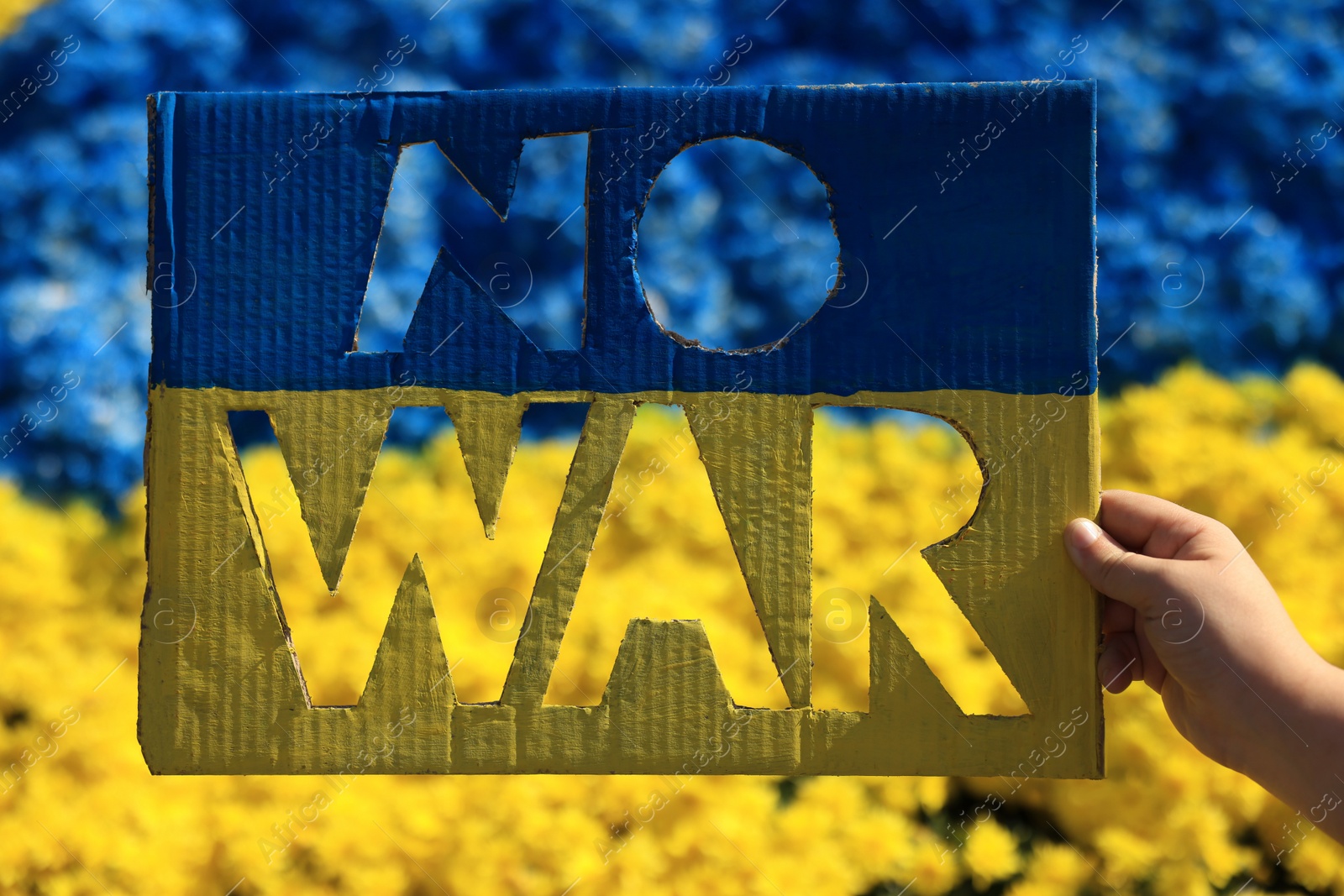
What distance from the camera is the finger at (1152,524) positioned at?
0.88 meters

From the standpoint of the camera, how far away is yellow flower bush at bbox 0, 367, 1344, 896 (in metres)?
1.25

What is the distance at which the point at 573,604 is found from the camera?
0.87m

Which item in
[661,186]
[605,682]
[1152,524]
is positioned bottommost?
[605,682]

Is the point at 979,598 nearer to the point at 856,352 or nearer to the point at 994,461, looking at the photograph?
the point at 994,461

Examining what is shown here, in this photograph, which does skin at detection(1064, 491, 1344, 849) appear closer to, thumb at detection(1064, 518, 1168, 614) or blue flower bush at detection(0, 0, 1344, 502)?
thumb at detection(1064, 518, 1168, 614)

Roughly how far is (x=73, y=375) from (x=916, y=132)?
4.99ft

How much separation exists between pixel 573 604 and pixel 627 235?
0.31 meters

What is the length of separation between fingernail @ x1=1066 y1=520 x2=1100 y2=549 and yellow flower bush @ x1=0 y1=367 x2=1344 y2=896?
56cm

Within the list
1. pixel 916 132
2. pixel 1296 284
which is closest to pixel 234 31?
pixel 916 132

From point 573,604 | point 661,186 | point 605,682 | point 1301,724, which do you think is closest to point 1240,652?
point 1301,724

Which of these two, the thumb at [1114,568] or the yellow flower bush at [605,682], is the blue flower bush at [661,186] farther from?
the thumb at [1114,568]

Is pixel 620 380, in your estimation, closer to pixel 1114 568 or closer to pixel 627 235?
pixel 627 235

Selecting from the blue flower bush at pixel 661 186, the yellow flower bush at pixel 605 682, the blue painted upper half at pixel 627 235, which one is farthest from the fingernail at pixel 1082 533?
the blue flower bush at pixel 661 186

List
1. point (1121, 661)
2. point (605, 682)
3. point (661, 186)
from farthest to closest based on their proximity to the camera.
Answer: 1. point (661, 186)
2. point (605, 682)
3. point (1121, 661)
